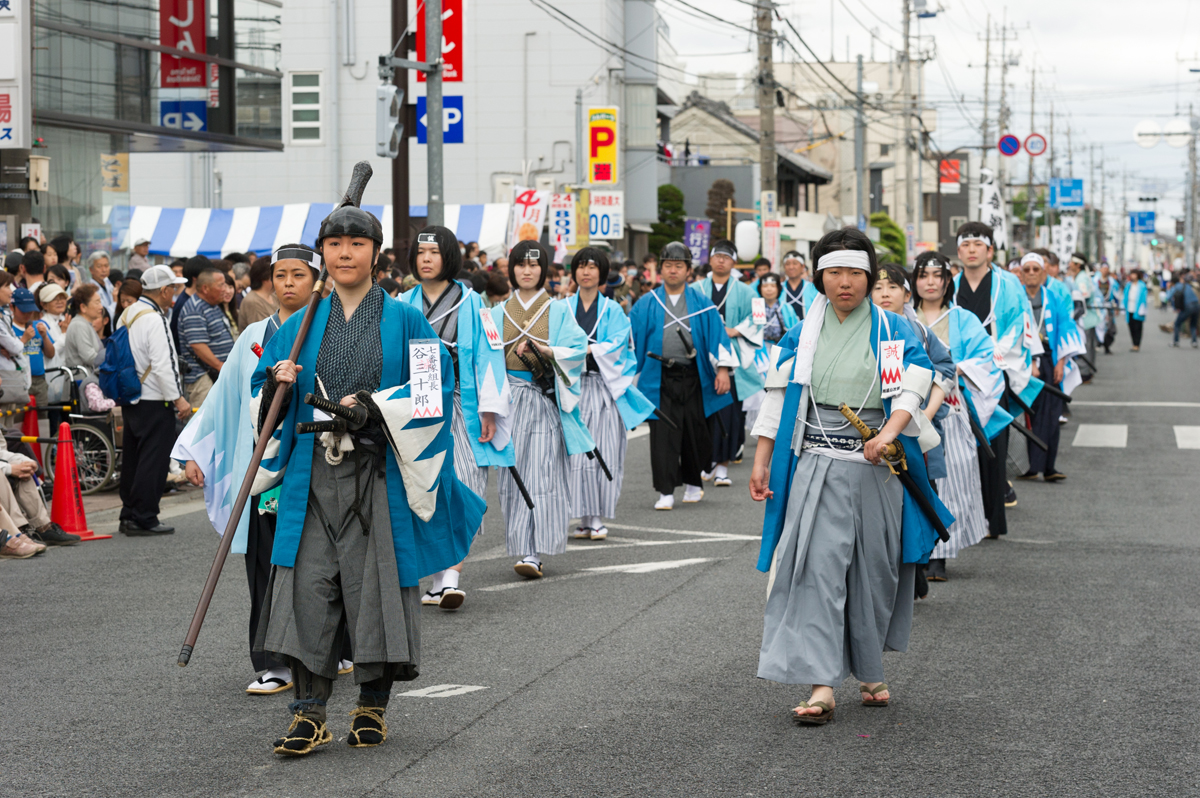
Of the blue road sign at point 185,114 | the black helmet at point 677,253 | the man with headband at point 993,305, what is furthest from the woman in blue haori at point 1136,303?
the man with headband at point 993,305

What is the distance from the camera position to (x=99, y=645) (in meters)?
6.43

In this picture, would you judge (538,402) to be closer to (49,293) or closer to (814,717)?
(814,717)

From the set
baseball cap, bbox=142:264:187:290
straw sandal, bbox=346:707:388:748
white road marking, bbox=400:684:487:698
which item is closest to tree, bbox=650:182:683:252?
baseball cap, bbox=142:264:187:290

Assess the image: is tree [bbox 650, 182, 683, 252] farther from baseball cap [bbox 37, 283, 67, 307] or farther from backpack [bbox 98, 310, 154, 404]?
backpack [bbox 98, 310, 154, 404]

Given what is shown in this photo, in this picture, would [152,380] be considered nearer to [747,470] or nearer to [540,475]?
[540,475]

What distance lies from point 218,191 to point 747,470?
3008cm

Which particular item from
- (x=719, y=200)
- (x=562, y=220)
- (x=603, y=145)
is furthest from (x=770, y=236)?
(x=719, y=200)

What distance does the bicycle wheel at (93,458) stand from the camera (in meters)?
11.0

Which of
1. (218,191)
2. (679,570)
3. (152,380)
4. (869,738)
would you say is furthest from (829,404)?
(218,191)

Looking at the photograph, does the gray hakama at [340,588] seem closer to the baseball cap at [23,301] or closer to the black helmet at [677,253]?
the baseball cap at [23,301]

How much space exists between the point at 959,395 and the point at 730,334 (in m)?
4.42

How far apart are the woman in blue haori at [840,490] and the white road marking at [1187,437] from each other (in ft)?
34.9

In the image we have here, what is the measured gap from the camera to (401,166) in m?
17.0

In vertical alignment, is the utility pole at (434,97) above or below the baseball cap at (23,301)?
above
